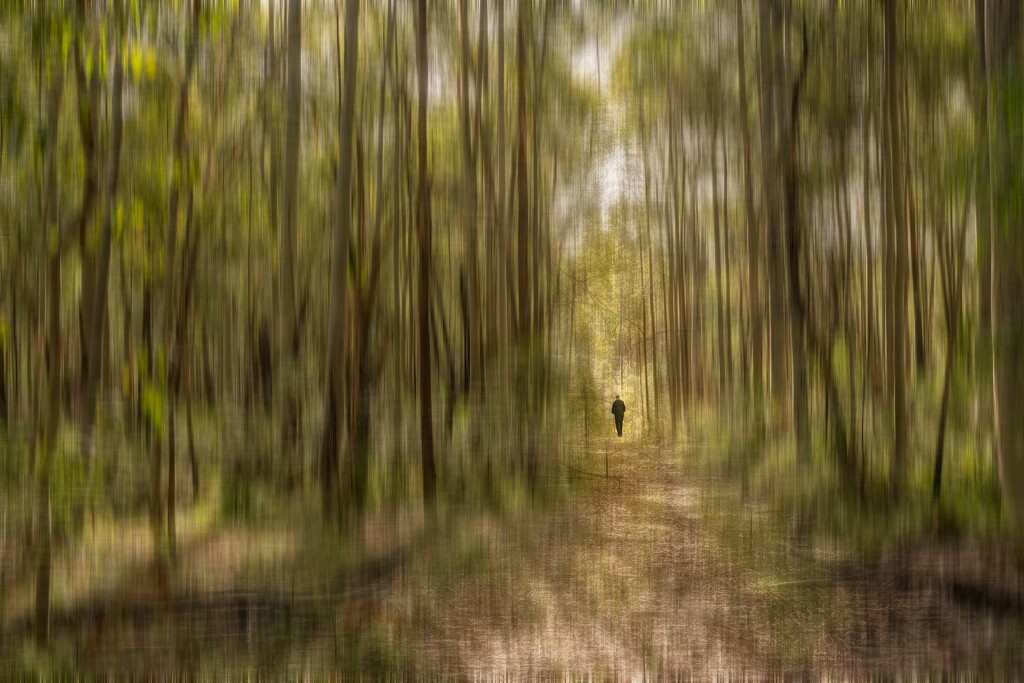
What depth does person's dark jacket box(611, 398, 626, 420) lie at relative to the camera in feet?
4.02

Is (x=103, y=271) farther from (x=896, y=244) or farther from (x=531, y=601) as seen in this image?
(x=896, y=244)

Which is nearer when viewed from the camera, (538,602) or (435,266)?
(538,602)

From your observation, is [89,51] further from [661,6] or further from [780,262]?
[780,262]

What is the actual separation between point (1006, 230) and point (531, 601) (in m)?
1.41

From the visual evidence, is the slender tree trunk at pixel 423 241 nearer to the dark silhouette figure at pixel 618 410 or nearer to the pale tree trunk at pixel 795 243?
the dark silhouette figure at pixel 618 410

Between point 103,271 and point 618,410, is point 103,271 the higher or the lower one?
the higher one

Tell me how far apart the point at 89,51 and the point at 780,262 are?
1754mm

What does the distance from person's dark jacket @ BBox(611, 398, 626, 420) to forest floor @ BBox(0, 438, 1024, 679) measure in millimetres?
65

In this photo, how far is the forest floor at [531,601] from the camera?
1.14 m

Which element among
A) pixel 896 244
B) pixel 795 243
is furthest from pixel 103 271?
pixel 896 244

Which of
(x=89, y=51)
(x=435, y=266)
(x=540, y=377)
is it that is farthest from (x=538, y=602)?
(x=89, y=51)

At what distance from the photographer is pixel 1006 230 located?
123cm

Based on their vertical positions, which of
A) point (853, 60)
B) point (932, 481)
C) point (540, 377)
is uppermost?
point (853, 60)

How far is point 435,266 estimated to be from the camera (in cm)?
131
